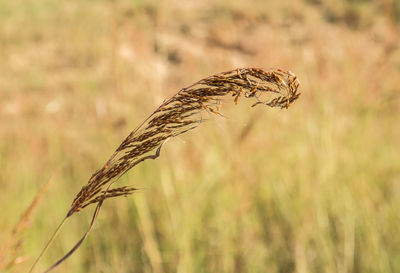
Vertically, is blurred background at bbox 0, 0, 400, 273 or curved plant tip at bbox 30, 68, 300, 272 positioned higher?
blurred background at bbox 0, 0, 400, 273

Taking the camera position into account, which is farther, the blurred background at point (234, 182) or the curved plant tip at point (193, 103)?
the blurred background at point (234, 182)

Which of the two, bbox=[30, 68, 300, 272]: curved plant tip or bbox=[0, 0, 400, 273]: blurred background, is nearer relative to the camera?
bbox=[30, 68, 300, 272]: curved plant tip

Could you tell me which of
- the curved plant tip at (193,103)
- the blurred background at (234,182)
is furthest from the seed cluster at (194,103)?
the blurred background at (234,182)

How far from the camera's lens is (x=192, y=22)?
8.76m

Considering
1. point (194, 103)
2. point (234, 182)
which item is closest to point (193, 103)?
point (194, 103)

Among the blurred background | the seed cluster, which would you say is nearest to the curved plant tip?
the seed cluster

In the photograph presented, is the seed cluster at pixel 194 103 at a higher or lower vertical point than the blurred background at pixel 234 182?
lower

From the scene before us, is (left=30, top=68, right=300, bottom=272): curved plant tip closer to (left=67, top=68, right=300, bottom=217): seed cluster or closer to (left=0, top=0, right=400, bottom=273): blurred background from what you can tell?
(left=67, top=68, right=300, bottom=217): seed cluster

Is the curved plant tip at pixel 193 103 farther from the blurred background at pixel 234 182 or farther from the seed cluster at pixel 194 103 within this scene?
the blurred background at pixel 234 182

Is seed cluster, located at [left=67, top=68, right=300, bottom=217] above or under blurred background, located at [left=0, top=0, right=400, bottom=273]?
under

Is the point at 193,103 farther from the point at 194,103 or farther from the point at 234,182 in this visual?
the point at 234,182

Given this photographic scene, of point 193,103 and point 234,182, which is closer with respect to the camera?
point 193,103

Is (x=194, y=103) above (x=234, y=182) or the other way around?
the other way around

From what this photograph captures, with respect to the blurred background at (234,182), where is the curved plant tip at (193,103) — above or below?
below
